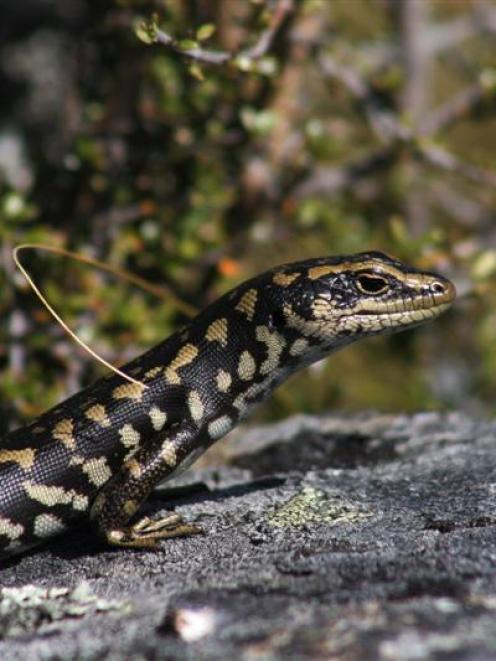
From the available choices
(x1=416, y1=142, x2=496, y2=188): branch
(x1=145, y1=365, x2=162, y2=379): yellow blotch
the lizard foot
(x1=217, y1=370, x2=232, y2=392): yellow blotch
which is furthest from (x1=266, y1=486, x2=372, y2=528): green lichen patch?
(x1=416, y1=142, x2=496, y2=188): branch

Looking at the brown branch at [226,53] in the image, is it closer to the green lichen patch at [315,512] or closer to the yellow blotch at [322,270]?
the yellow blotch at [322,270]

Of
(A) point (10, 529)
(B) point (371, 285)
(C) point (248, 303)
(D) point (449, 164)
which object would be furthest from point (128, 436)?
(D) point (449, 164)

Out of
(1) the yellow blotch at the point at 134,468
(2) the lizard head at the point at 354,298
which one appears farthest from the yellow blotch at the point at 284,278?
(1) the yellow blotch at the point at 134,468

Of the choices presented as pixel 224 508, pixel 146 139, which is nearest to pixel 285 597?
pixel 224 508

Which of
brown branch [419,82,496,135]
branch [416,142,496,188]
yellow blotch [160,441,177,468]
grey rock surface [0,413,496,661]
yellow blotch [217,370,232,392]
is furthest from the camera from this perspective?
brown branch [419,82,496,135]

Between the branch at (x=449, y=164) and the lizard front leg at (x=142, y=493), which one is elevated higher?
the branch at (x=449, y=164)

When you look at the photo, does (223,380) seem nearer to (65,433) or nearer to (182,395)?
(182,395)

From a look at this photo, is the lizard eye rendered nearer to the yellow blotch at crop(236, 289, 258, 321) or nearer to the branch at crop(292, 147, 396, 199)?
the yellow blotch at crop(236, 289, 258, 321)
